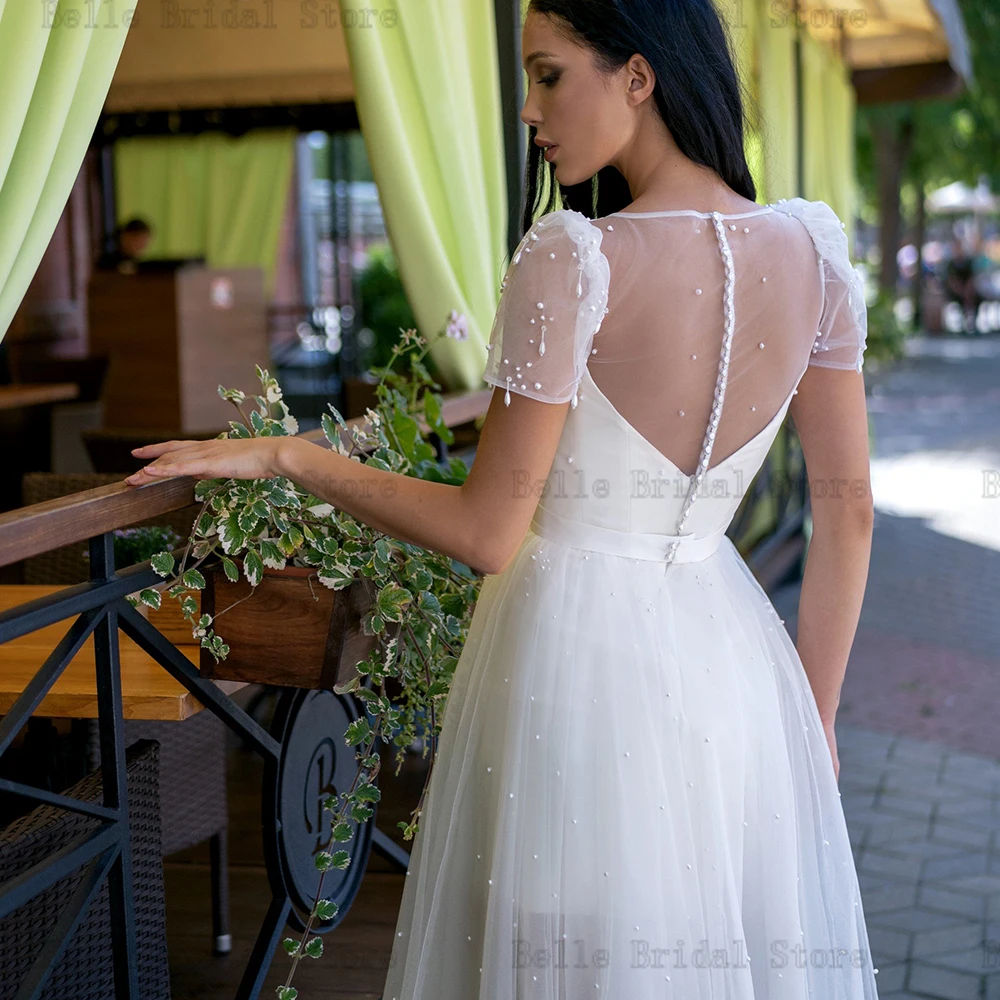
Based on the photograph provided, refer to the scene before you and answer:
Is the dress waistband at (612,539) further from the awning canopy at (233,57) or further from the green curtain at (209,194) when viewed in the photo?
the green curtain at (209,194)

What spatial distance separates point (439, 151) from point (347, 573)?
178 centimetres

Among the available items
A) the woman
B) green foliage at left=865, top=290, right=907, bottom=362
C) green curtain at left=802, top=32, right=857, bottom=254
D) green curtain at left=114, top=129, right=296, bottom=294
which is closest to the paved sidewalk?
green foliage at left=865, top=290, right=907, bottom=362

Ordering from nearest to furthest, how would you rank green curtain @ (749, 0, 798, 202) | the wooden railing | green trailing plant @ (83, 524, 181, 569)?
the wooden railing, green trailing plant @ (83, 524, 181, 569), green curtain @ (749, 0, 798, 202)

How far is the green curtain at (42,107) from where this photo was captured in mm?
1921

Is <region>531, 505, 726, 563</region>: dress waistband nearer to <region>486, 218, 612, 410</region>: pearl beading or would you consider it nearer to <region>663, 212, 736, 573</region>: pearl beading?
<region>663, 212, 736, 573</region>: pearl beading

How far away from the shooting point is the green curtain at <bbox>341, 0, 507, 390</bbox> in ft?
10.4

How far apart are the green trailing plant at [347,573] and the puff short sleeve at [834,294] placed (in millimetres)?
652

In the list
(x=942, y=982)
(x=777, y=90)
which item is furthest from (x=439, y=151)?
(x=777, y=90)

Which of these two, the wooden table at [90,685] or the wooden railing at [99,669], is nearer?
the wooden railing at [99,669]

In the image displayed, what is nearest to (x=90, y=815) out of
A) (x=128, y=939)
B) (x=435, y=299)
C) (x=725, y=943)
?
(x=128, y=939)

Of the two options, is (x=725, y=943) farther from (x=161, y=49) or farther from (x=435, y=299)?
(x=161, y=49)

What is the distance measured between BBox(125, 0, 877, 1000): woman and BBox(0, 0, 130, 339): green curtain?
0.48m

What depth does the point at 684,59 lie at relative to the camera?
1.54 m

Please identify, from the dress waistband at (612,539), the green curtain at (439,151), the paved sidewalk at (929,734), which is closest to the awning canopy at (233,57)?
the green curtain at (439,151)
